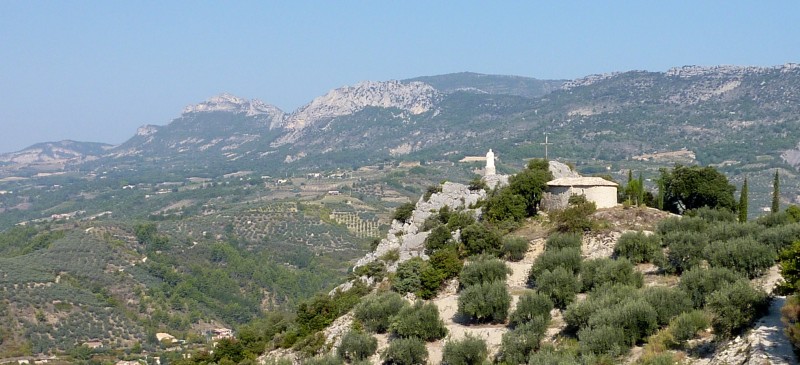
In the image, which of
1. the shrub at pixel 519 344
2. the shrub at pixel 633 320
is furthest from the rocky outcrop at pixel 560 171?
the shrub at pixel 633 320

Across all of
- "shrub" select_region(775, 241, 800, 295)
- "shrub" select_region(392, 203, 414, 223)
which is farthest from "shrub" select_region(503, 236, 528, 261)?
"shrub" select_region(775, 241, 800, 295)

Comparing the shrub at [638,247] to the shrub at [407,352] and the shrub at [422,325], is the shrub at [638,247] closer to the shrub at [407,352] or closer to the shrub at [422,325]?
the shrub at [422,325]

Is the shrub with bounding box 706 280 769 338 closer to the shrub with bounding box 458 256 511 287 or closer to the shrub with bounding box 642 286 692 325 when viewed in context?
the shrub with bounding box 642 286 692 325

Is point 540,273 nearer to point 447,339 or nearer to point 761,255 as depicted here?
point 447,339

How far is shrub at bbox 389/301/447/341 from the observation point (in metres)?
28.4

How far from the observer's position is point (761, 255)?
27.2 meters

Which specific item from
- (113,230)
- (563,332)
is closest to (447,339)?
(563,332)

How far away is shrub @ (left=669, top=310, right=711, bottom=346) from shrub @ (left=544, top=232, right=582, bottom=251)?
10.6 m

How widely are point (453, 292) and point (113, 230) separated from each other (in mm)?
86779

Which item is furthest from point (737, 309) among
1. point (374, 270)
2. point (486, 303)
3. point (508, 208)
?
point (374, 270)

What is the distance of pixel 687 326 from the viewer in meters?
22.2

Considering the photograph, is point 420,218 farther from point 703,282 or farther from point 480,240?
point 703,282

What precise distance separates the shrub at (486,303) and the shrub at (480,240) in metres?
6.29

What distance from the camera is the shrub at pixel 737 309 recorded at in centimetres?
2100
